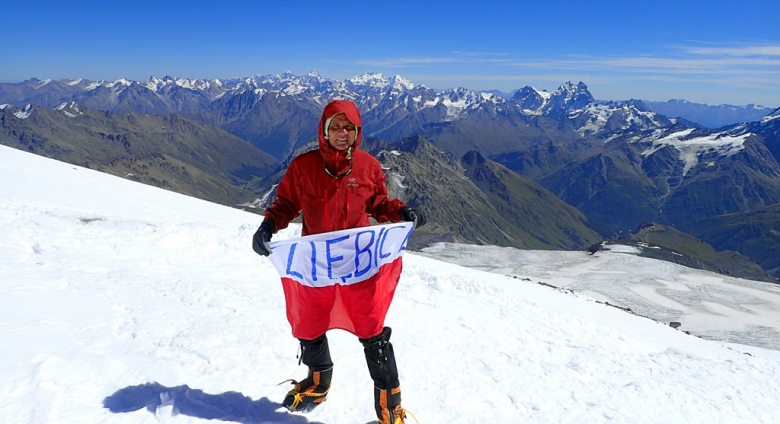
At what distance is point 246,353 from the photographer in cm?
780

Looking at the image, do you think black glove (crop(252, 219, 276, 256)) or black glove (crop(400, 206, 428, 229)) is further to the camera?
black glove (crop(400, 206, 428, 229))

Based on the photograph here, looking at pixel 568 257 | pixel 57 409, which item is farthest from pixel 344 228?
pixel 568 257

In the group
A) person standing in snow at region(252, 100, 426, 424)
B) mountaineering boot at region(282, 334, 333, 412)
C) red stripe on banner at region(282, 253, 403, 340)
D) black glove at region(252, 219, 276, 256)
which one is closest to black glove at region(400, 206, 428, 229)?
person standing in snow at region(252, 100, 426, 424)

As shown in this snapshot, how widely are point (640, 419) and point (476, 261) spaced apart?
83220 millimetres

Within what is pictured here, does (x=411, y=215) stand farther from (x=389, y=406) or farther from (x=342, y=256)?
(x=389, y=406)

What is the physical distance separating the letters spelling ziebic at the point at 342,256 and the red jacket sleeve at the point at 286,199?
408 mm

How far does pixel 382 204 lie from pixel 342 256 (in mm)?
1028

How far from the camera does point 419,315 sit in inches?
431

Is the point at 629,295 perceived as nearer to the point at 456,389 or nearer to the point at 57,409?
the point at 456,389

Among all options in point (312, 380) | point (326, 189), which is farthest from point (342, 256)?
point (312, 380)

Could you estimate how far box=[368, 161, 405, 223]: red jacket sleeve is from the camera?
20.2 feet

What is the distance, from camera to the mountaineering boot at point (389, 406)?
5.96 m

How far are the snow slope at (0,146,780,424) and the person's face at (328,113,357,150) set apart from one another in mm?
3904

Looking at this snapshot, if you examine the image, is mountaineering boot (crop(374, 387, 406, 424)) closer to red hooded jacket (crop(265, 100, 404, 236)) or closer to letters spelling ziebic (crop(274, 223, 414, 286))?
letters spelling ziebic (crop(274, 223, 414, 286))
